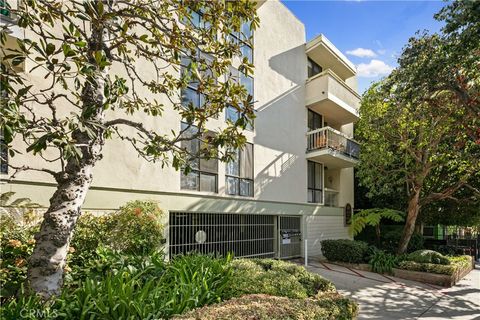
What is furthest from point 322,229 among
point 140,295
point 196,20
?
point 140,295

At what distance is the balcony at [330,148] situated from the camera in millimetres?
14820

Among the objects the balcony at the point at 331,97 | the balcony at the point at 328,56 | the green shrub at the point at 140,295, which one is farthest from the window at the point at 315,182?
the green shrub at the point at 140,295

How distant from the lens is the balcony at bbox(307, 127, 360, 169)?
583 inches

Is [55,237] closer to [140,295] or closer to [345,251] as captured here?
[140,295]

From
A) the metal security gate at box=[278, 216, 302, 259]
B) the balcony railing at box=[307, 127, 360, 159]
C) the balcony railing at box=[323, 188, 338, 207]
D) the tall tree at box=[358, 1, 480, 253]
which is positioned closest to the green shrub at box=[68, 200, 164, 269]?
the metal security gate at box=[278, 216, 302, 259]

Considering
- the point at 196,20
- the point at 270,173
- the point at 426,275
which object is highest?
the point at 196,20

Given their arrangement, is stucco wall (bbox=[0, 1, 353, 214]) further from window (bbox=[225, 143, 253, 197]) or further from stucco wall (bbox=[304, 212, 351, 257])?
stucco wall (bbox=[304, 212, 351, 257])

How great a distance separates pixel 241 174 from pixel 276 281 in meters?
6.74

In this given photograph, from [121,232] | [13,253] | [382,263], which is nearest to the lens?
[13,253]

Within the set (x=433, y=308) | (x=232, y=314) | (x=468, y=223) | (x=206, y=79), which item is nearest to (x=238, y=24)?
(x=206, y=79)

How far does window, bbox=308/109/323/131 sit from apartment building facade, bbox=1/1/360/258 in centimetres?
5

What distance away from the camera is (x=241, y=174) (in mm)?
12188

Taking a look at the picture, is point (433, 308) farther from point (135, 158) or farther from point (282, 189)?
point (135, 158)

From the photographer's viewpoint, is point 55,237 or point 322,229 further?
point 322,229
